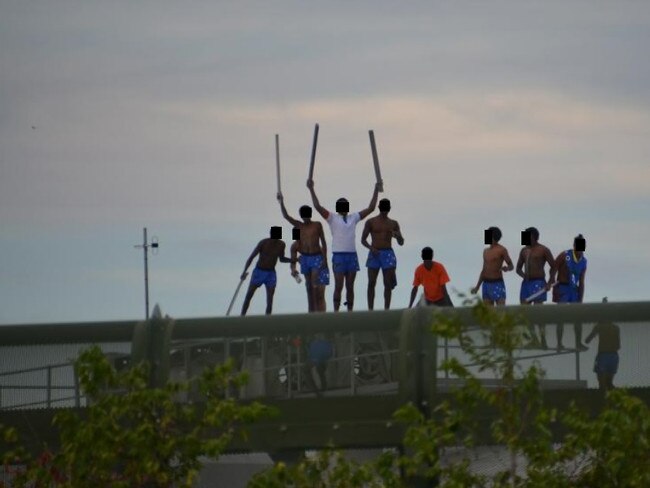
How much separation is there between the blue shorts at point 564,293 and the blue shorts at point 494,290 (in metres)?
0.79

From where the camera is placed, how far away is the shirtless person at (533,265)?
28641mm

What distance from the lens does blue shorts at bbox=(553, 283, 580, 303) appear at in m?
28.7

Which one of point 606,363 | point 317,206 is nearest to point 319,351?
point 606,363

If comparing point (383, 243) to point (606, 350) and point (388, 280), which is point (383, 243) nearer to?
point (388, 280)

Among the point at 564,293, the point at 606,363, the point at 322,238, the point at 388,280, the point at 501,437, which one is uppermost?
the point at 322,238

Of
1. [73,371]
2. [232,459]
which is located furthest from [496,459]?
[73,371]

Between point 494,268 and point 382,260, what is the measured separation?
1.59m

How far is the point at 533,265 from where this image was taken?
1136 inches

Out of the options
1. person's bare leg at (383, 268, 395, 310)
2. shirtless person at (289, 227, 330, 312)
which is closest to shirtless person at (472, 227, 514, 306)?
person's bare leg at (383, 268, 395, 310)

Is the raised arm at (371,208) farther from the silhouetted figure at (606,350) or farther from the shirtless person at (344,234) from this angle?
the silhouetted figure at (606,350)

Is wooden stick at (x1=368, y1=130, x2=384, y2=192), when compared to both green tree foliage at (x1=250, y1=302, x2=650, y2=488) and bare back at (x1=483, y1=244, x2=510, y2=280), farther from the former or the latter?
green tree foliage at (x1=250, y1=302, x2=650, y2=488)

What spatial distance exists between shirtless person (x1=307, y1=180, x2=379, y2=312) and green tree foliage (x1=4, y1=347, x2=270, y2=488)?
15.7 meters

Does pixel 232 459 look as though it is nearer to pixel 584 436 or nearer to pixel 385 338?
pixel 385 338

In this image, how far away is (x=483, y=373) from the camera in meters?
12.6
